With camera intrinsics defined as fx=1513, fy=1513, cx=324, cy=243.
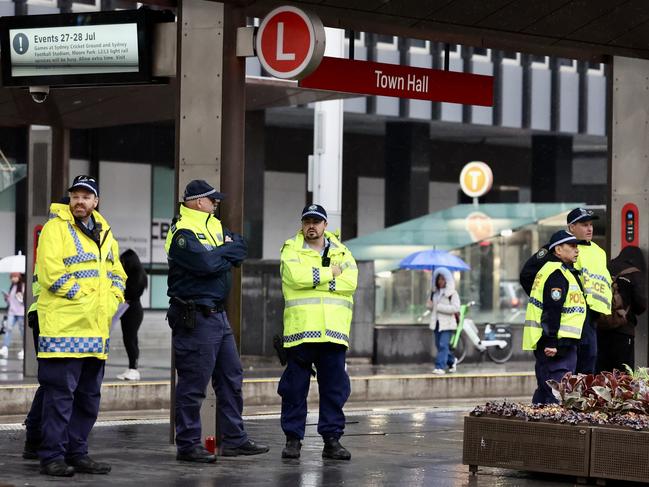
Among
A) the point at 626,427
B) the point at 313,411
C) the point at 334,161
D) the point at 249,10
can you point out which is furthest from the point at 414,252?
the point at 626,427

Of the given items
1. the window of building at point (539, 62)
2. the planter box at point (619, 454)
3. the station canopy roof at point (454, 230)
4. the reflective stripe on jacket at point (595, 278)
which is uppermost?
the window of building at point (539, 62)

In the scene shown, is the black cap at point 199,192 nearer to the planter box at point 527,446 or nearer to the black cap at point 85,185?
the black cap at point 85,185

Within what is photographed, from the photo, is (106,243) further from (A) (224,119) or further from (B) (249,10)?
(B) (249,10)

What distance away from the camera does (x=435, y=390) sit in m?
19.7

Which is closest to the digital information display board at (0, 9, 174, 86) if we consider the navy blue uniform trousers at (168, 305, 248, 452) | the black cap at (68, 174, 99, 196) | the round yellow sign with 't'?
the black cap at (68, 174, 99, 196)

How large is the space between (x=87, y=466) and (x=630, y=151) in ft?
20.7

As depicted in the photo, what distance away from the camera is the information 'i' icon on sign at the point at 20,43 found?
11922 millimetres

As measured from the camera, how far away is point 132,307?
18609 mm

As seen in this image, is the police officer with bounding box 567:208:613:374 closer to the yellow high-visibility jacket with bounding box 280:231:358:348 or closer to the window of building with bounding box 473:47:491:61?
the yellow high-visibility jacket with bounding box 280:231:358:348

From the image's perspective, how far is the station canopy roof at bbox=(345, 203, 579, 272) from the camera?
88.3 feet

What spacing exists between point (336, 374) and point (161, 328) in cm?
2513

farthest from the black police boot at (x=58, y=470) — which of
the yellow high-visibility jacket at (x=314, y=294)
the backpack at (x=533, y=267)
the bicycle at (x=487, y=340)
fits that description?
the bicycle at (x=487, y=340)

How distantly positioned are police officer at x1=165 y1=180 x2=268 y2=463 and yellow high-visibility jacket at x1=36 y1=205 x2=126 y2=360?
0.68 metres

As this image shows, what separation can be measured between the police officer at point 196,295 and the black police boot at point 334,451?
0.90 metres
